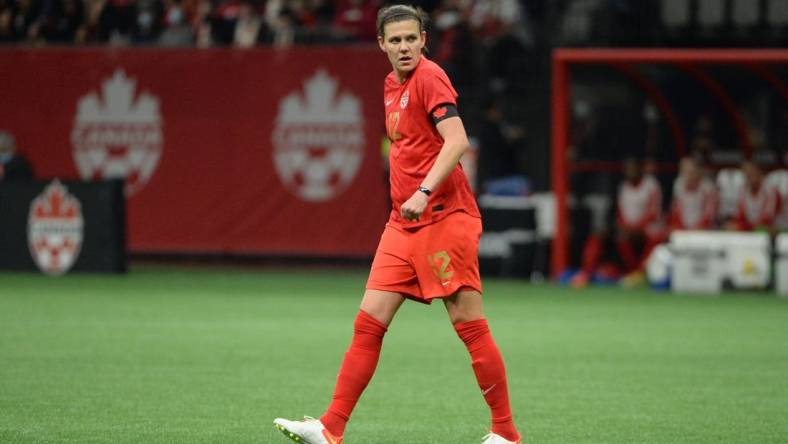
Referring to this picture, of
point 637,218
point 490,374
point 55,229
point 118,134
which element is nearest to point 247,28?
point 118,134

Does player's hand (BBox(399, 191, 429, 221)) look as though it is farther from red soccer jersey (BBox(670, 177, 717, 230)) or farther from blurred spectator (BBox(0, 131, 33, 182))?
blurred spectator (BBox(0, 131, 33, 182))

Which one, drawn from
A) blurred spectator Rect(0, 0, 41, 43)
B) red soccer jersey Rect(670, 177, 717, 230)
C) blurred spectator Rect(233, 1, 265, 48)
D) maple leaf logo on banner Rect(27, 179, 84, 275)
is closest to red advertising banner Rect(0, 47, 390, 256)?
blurred spectator Rect(233, 1, 265, 48)

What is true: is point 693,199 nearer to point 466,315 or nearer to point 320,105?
point 320,105

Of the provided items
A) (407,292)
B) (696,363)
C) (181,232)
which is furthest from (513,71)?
(407,292)

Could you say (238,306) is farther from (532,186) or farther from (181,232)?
(532,186)

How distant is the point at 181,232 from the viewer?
21500mm

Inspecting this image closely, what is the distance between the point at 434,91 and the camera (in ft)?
20.6

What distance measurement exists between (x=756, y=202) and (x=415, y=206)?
14268 mm

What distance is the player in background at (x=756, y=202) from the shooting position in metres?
19.3

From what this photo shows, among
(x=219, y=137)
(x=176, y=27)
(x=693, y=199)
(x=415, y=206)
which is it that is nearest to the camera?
(x=415, y=206)

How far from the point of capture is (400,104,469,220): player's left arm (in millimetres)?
6051

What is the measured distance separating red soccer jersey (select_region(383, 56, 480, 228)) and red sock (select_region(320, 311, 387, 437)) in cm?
50

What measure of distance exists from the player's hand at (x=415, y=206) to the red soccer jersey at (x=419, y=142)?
0.64ft

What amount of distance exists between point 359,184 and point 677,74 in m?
5.45
